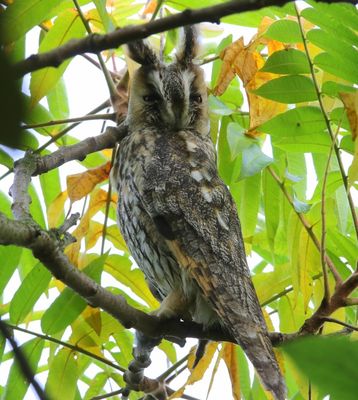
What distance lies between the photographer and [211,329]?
1976 mm

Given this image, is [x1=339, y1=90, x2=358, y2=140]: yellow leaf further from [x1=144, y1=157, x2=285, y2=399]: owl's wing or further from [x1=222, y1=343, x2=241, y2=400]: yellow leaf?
[x1=222, y1=343, x2=241, y2=400]: yellow leaf

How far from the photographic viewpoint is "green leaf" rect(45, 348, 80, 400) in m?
1.89

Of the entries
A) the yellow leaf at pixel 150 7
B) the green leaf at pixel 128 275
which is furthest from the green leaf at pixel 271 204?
the yellow leaf at pixel 150 7

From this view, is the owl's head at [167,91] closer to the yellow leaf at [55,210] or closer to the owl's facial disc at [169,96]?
the owl's facial disc at [169,96]

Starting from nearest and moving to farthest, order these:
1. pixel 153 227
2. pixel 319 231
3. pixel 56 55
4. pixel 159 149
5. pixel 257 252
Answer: pixel 56 55 → pixel 319 231 → pixel 153 227 → pixel 159 149 → pixel 257 252

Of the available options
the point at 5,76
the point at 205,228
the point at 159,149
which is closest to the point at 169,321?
the point at 205,228

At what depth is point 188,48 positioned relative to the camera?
8.36 feet

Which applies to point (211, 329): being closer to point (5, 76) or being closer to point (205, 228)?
point (205, 228)

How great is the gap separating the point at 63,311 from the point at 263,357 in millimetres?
568

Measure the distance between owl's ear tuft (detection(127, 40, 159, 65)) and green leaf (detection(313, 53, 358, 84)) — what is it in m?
0.89

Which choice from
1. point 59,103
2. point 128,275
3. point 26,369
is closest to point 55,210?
point 128,275

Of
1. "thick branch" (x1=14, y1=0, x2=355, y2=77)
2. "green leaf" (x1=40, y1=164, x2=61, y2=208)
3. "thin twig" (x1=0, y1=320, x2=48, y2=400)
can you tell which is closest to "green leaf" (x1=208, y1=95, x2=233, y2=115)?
"green leaf" (x1=40, y1=164, x2=61, y2=208)

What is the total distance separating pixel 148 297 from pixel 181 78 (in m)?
0.83

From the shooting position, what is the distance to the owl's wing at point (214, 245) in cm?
175
